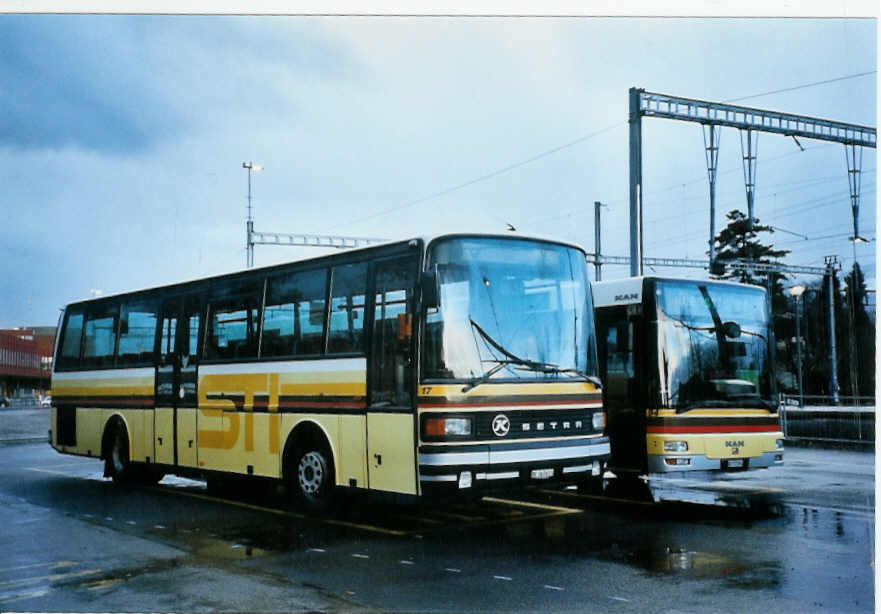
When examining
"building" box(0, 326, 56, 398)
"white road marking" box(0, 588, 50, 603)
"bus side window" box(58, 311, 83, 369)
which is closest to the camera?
"white road marking" box(0, 588, 50, 603)

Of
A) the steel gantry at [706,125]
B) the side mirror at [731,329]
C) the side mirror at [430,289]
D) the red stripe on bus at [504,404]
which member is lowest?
the red stripe on bus at [504,404]

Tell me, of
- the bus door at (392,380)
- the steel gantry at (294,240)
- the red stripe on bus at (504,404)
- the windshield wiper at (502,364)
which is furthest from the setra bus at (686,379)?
the steel gantry at (294,240)

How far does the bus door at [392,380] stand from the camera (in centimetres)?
1009

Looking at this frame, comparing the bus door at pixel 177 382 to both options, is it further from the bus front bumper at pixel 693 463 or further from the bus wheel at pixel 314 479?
the bus front bumper at pixel 693 463

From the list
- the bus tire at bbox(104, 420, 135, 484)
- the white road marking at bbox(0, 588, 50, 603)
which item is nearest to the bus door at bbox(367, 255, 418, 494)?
the white road marking at bbox(0, 588, 50, 603)

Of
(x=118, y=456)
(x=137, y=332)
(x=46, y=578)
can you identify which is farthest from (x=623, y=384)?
(x=118, y=456)

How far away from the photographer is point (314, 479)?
37.3 feet

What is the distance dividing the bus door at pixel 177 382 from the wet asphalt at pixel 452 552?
2.44 ft

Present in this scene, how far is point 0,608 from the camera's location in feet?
24.5

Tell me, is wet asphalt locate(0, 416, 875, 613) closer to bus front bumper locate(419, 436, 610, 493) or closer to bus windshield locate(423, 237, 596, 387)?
bus front bumper locate(419, 436, 610, 493)

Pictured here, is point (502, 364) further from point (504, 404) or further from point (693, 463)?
point (693, 463)

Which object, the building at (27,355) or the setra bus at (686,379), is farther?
the building at (27,355)

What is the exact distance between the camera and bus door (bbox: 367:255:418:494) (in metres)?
10.1

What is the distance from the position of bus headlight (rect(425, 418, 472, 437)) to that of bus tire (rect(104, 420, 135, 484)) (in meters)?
7.44
